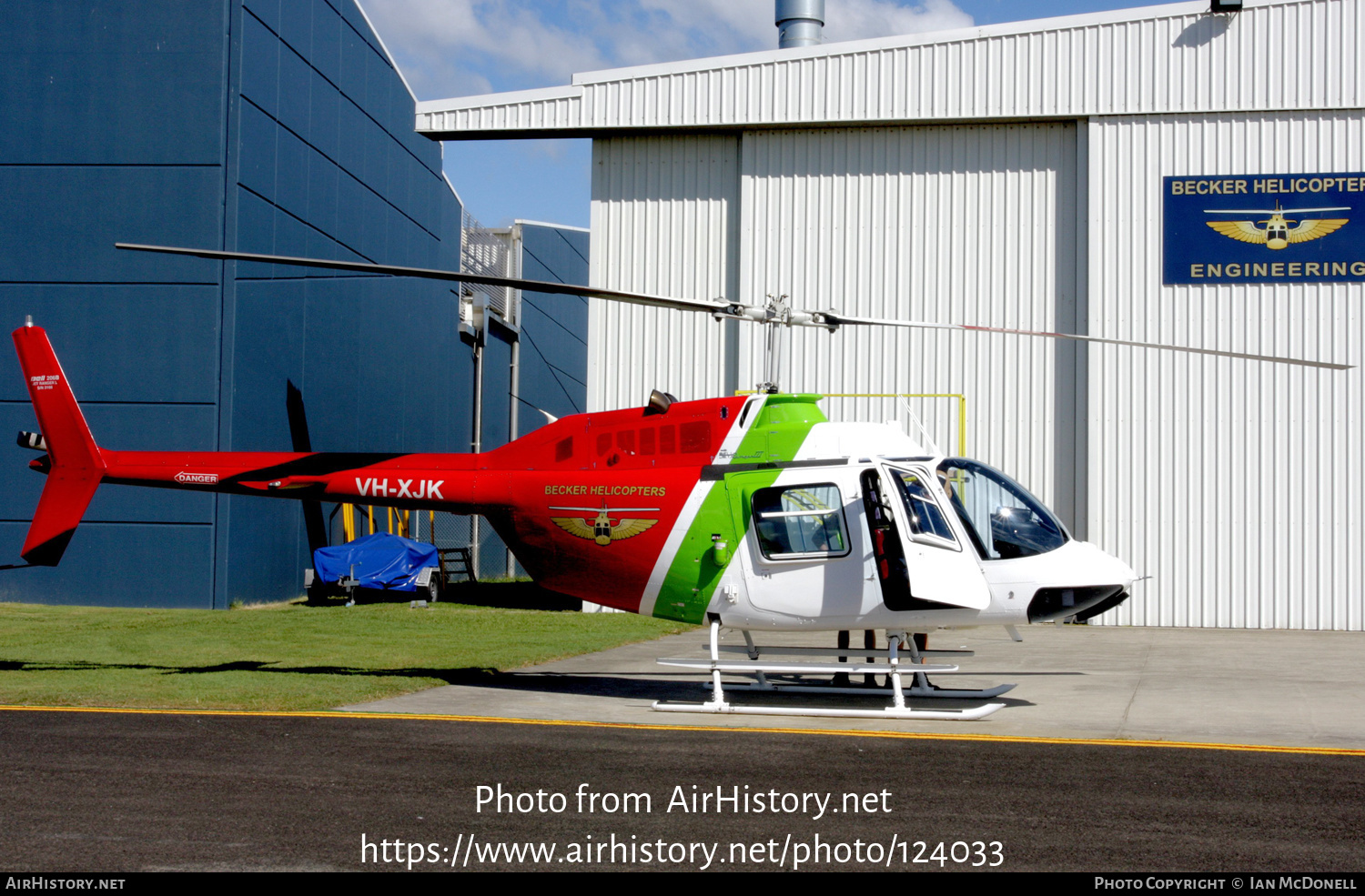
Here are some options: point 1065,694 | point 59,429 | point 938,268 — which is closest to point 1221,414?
point 938,268

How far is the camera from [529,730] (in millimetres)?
9547

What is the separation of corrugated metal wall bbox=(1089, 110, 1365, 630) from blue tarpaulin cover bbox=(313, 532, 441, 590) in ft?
41.4

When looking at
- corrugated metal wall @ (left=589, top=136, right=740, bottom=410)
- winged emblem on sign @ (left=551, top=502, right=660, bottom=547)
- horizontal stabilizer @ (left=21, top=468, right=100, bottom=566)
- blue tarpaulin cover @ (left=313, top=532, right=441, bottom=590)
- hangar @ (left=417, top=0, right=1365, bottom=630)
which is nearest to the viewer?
winged emblem on sign @ (left=551, top=502, right=660, bottom=547)

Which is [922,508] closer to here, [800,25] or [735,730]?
[735,730]

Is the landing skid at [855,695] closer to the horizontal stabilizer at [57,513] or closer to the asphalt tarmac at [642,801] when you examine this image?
the asphalt tarmac at [642,801]

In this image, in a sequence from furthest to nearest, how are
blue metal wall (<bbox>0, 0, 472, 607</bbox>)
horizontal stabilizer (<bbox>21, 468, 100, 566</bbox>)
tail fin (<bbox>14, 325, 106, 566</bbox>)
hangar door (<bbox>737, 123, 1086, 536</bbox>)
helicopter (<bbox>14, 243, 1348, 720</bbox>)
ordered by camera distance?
1. hangar door (<bbox>737, 123, 1086, 536</bbox>)
2. blue metal wall (<bbox>0, 0, 472, 607</bbox>)
3. tail fin (<bbox>14, 325, 106, 566</bbox>)
4. horizontal stabilizer (<bbox>21, 468, 100, 566</bbox>)
5. helicopter (<bbox>14, 243, 1348, 720</bbox>)

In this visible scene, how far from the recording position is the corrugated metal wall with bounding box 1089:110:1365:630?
66.5 feet

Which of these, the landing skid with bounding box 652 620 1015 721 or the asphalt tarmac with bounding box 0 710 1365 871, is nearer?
the asphalt tarmac with bounding box 0 710 1365 871

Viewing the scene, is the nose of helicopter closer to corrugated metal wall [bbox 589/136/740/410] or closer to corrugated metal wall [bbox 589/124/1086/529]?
corrugated metal wall [bbox 589/124/1086/529]

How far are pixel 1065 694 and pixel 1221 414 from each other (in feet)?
35.4

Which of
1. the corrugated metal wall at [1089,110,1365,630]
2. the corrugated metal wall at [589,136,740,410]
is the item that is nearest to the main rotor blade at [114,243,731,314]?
the corrugated metal wall at [589,136,740,410]

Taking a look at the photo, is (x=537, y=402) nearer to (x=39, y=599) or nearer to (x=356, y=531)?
(x=356, y=531)

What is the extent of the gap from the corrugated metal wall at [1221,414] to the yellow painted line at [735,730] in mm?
12378

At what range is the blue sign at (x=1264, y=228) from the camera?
67.1 feet
